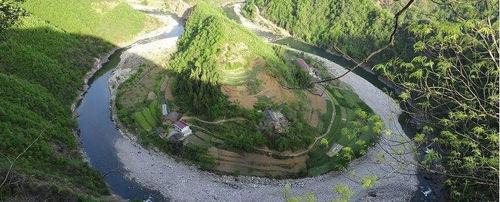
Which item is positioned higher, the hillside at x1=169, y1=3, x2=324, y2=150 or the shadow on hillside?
the hillside at x1=169, y1=3, x2=324, y2=150

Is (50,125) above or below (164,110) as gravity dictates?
below

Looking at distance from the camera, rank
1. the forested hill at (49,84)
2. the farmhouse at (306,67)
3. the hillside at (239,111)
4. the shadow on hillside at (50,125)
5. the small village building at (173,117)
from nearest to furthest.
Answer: the forested hill at (49,84) < the shadow on hillside at (50,125) < the hillside at (239,111) < the small village building at (173,117) < the farmhouse at (306,67)

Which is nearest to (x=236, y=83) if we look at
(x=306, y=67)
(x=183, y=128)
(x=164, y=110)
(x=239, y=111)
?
(x=239, y=111)

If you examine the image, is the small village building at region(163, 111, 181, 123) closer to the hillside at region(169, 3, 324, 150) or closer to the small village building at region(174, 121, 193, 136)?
the hillside at region(169, 3, 324, 150)

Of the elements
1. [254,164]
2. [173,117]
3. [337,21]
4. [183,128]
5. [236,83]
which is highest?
[337,21]

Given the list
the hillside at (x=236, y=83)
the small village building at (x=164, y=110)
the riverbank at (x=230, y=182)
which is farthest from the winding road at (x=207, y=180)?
the hillside at (x=236, y=83)

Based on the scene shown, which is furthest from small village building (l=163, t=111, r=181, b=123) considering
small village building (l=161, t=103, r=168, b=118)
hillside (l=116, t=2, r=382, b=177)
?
hillside (l=116, t=2, r=382, b=177)

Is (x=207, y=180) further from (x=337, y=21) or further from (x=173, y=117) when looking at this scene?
(x=337, y=21)

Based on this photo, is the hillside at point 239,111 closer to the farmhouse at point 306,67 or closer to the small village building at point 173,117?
the small village building at point 173,117

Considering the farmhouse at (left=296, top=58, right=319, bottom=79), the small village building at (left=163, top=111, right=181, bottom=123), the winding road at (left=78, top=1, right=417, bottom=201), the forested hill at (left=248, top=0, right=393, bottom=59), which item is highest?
the forested hill at (left=248, top=0, right=393, bottom=59)
